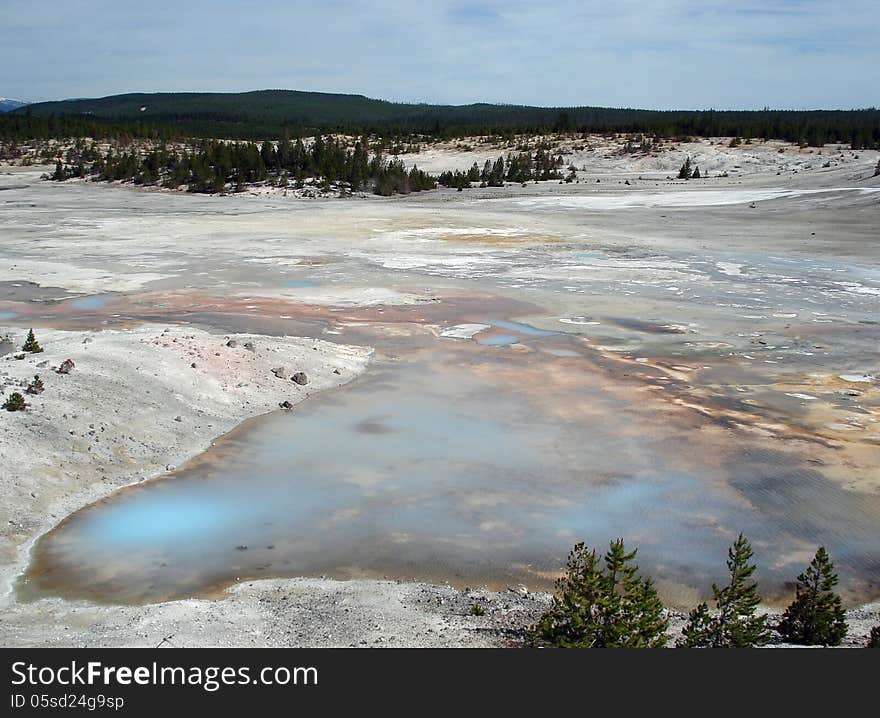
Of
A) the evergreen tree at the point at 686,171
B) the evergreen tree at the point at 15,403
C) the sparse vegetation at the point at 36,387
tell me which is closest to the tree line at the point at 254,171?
the evergreen tree at the point at 686,171

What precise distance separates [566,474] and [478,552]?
2.16m

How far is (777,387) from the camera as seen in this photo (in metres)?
13.4

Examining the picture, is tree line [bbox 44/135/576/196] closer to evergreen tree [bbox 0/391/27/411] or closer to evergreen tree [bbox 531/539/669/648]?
evergreen tree [bbox 0/391/27/411]

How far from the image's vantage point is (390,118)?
137 m

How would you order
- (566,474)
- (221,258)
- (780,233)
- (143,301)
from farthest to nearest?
(780,233)
(221,258)
(143,301)
(566,474)

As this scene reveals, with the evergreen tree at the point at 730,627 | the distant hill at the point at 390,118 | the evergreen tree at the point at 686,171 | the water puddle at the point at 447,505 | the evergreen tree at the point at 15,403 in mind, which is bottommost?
the water puddle at the point at 447,505

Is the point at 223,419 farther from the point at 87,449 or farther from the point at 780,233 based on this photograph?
the point at 780,233

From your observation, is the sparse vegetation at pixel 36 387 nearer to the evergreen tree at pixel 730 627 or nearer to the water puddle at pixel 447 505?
the water puddle at pixel 447 505

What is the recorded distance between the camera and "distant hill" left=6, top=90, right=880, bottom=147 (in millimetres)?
62156

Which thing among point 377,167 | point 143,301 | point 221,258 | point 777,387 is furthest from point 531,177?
point 777,387

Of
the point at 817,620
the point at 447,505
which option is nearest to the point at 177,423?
the point at 447,505

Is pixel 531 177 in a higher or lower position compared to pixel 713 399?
higher

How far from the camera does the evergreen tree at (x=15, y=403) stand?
10.3 meters

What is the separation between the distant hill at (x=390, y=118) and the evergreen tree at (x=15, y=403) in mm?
50103
